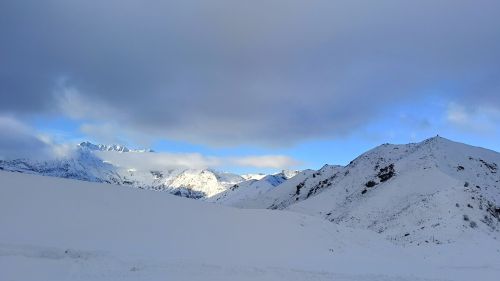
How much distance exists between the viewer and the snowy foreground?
59.8 feet

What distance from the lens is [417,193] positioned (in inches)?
2366

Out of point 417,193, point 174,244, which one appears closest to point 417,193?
point 417,193

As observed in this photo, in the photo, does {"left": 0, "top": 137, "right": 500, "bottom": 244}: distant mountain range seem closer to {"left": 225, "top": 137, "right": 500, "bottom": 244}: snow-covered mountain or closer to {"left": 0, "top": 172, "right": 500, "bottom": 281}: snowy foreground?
{"left": 225, "top": 137, "right": 500, "bottom": 244}: snow-covered mountain

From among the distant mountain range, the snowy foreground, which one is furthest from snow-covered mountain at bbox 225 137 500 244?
the snowy foreground

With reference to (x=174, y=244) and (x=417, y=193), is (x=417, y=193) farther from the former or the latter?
(x=174, y=244)

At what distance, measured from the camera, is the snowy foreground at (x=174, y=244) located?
59.8 ft

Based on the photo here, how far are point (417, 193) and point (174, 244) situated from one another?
44.6 m

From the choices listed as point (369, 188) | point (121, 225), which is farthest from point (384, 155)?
point (121, 225)

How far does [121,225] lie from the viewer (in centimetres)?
2358

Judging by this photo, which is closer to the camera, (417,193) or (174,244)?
(174,244)

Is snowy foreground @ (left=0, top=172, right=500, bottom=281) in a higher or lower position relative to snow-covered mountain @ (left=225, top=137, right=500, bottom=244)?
lower

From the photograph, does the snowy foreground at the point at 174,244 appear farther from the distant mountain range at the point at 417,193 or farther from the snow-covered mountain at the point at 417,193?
the snow-covered mountain at the point at 417,193

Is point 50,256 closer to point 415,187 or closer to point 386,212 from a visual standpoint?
point 386,212

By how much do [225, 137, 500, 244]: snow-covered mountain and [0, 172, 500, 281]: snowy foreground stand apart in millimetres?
12079
